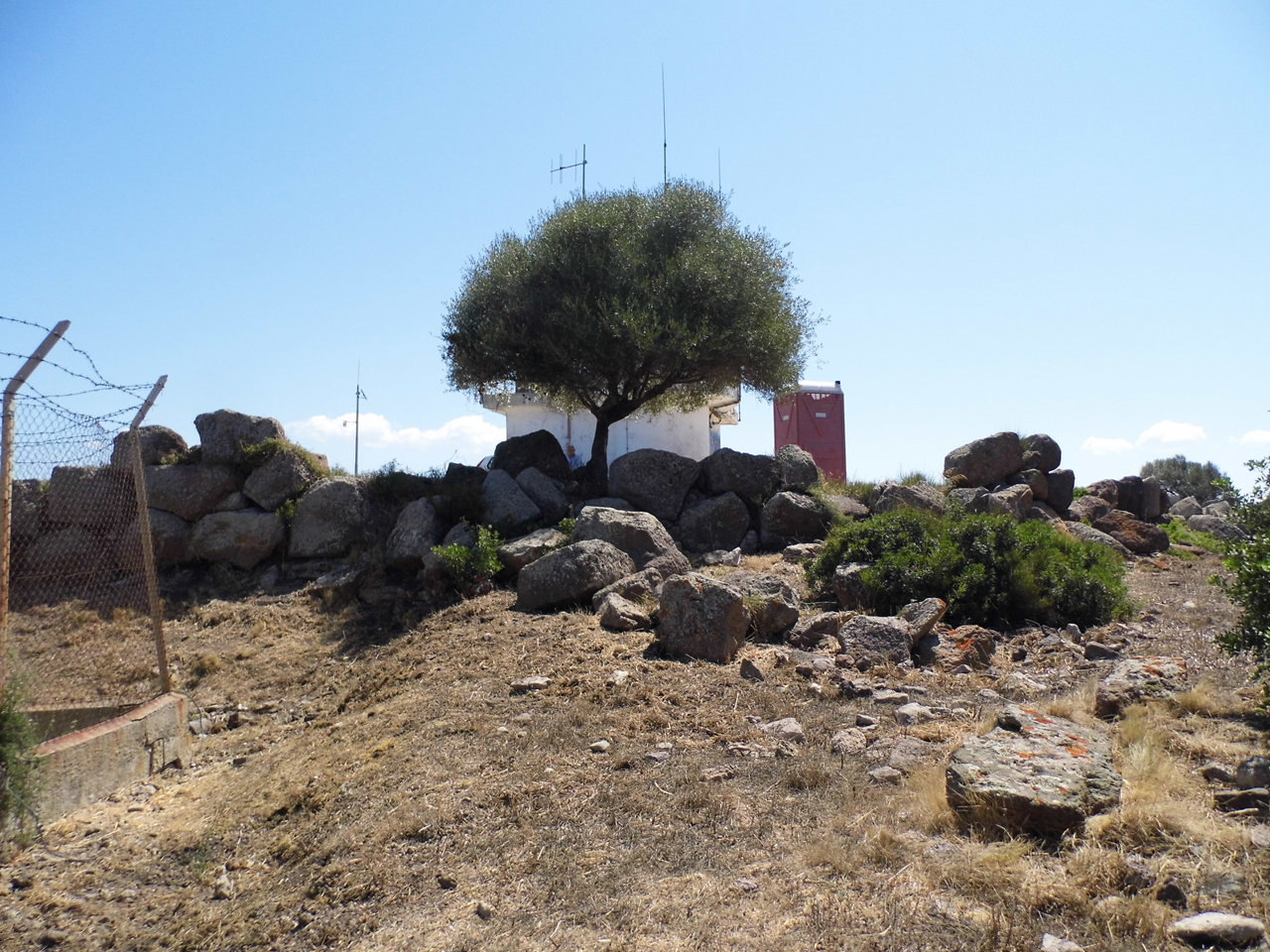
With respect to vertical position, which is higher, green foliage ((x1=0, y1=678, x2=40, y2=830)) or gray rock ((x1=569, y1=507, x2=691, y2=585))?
gray rock ((x1=569, y1=507, x2=691, y2=585))

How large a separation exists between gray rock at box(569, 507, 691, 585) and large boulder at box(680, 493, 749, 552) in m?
1.85

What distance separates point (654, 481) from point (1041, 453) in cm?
695

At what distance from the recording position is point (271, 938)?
413 centimetres

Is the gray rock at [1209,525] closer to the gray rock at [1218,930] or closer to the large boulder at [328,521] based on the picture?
the large boulder at [328,521]

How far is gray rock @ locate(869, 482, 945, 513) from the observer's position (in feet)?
39.7

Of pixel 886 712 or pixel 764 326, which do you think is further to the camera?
pixel 764 326

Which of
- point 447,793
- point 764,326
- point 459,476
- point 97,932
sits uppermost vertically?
point 764,326

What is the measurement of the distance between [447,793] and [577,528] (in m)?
5.00

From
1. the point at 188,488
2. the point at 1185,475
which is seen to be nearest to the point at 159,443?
the point at 188,488

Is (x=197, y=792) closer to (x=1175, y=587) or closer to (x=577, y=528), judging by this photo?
(x=577, y=528)

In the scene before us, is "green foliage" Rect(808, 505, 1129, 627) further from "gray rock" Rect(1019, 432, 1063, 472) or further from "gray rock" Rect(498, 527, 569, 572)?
"gray rock" Rect(1019, 432, 1063, 472)

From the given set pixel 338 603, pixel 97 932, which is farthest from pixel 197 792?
pixel 338 603

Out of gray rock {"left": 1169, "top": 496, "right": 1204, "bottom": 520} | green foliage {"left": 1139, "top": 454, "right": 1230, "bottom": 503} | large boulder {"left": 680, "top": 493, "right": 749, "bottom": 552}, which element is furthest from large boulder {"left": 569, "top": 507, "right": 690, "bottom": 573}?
green foliage {"left": 1139, "top": 454, "right": 1230, "bottom": 503}

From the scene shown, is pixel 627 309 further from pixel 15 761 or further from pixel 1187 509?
pixel 1187 509
